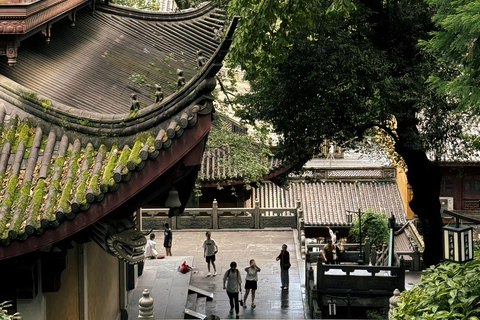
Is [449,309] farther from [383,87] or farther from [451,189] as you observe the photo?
[451,189]

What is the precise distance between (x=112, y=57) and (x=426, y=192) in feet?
32.3

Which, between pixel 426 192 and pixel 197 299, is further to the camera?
pixel 197 299

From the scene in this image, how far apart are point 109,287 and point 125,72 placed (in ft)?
12.4

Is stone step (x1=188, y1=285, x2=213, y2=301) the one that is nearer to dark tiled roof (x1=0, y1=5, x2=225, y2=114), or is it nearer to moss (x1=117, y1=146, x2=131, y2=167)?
dark tiled roof (x1=0, y1=5, x2=225, y2=114)

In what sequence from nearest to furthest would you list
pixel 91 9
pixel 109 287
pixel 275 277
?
pixel 109 287 < pixel 91 9 < pixel 275 277

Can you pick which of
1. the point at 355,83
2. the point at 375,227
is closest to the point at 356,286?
the point at 355,83

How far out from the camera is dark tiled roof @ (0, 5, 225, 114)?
35.6 ft

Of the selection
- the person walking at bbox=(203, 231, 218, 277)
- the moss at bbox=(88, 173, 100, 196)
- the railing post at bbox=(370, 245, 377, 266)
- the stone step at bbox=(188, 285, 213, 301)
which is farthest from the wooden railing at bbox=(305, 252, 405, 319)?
the moss at bbox=(88, 173, 100, 196)

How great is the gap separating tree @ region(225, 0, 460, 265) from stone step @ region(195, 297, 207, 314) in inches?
162

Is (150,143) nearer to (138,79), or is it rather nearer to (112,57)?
(138,79)

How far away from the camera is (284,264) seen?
20.7m

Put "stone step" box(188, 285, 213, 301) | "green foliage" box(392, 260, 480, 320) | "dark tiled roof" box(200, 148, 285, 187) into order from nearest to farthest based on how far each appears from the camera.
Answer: "green foliage" box(392, 260, 480, 320) → "stone step" box(188, 285, 213, 301) → "dark tiled roof" box(200, 148, 285, 187)

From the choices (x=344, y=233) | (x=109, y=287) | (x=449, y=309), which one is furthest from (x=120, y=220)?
(x=344, y=233)

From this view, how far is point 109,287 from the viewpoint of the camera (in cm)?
1405
